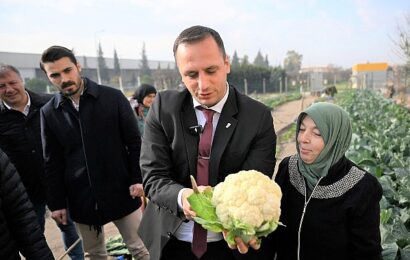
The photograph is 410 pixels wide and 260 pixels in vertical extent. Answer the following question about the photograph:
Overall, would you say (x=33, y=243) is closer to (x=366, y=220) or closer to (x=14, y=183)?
(x=14, y=183)

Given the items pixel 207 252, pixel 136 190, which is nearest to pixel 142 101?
pixel 136 190

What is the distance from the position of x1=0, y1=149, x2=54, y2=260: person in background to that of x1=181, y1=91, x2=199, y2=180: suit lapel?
3.24 ft

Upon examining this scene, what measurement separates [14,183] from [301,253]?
65.6 inches

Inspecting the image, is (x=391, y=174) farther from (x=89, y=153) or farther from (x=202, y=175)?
(x=89, y=153)

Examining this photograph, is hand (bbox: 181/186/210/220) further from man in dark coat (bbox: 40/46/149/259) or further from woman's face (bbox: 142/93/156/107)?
woman's face (bbox: 142/93/156/107)

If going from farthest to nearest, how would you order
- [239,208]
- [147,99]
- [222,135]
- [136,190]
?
[147,99] < [136,190] < [222,135] < [239,208]

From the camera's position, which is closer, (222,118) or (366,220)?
(222,118)

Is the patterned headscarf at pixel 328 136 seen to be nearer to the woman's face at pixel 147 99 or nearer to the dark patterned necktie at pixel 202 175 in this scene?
the dark patterned necktie at pixel 202 175

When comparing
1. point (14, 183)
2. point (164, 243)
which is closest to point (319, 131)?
point (164, 243)

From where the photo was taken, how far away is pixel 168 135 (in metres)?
1.68

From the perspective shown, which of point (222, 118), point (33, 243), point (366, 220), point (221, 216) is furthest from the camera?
point (33, 243)

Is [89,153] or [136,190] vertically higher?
[89,153]

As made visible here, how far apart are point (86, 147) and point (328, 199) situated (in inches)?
73.7

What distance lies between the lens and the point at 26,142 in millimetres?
3078
